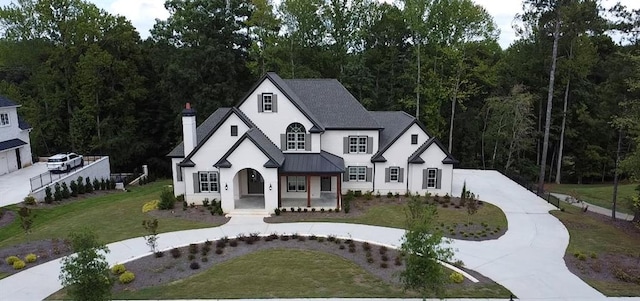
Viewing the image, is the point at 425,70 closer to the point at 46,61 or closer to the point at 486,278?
the point at 486,278

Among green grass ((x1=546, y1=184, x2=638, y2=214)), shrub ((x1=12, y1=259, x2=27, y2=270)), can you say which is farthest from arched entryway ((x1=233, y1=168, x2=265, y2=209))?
green grass ((x1=546, y1=184, x2=638, y2=214))

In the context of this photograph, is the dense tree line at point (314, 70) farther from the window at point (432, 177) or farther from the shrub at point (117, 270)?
the shrub at point (117, 270)

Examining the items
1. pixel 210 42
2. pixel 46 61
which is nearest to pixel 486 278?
pixel 210 42

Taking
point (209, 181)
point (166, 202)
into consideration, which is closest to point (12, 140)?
point (166, 202)

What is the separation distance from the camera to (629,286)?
15.6 meters

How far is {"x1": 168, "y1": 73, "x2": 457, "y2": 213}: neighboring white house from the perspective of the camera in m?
24.6

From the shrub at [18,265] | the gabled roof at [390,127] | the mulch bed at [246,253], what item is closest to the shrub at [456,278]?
the mulch bed at [246,253]

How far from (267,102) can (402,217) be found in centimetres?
1068

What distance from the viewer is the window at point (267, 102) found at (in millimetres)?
26094

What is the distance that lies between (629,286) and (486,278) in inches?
201

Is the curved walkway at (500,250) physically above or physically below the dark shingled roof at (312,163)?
below

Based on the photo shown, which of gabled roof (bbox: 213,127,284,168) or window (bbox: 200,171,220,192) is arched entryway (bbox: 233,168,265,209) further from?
gabled roof (bbox: 213,127,284,168)

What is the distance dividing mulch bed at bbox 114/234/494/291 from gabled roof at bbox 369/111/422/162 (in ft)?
31.5

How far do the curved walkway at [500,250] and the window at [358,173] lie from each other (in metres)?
6.57
